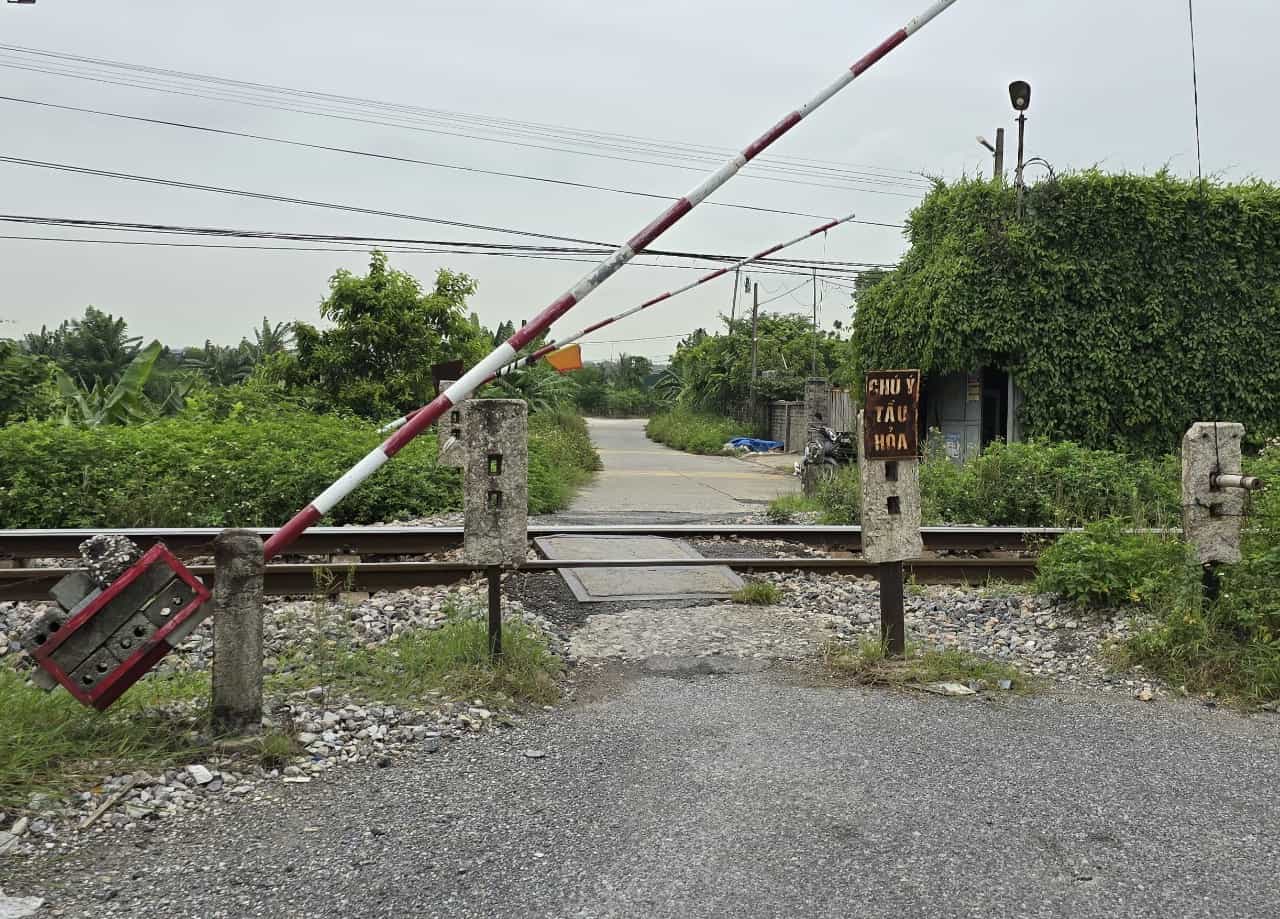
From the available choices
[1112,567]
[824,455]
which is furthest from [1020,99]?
[1112,567]

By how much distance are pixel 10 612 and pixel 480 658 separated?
3.72 m

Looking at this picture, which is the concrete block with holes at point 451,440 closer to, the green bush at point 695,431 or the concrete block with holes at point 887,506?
the concrete block with holes at point 887,506

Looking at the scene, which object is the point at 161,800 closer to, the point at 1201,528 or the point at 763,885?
the point at 763,885

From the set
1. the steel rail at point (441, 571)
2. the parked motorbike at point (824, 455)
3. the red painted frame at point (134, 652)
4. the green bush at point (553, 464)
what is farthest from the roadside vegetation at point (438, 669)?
the parked motorbike at point (824, 455)

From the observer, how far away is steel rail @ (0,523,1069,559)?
831 centimetres

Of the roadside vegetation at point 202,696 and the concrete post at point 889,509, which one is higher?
the concrete post at point 889,509

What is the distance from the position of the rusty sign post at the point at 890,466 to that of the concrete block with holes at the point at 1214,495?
5.21 ft

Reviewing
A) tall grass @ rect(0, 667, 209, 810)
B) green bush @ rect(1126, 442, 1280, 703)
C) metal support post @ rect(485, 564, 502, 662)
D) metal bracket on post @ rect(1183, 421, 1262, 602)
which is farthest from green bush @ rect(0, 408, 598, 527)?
metal bracket on post @ rect(1183, 421, 1262, 602)

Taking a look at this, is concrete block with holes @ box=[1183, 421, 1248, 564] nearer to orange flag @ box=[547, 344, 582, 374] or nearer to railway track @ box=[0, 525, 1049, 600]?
railway track @ box=[0, 525, 1049, 600]

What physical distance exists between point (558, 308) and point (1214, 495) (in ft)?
13.2

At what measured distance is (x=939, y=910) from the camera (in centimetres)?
303

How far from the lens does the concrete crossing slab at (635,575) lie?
755 cm

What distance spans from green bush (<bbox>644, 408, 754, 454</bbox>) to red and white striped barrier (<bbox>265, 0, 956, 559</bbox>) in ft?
85.4

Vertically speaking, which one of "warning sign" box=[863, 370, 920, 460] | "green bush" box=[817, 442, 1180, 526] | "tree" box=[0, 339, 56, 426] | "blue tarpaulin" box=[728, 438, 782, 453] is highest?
"tree" box=[0, 339, 56, 426]
